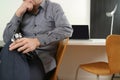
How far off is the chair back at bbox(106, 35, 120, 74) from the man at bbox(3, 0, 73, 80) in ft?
1.86

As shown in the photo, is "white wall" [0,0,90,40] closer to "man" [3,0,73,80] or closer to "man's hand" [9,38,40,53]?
"man" [3,0,73,80]

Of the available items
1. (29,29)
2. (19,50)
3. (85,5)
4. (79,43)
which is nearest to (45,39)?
(19,50)

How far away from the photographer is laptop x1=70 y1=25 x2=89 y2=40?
2479mm

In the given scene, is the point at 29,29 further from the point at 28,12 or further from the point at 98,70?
the point at 98,70

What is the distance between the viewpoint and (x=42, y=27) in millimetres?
1612

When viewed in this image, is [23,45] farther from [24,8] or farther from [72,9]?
[72,9]

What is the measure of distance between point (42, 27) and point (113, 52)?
78 cm

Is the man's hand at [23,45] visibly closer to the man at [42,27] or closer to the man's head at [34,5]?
the man at [42,27]

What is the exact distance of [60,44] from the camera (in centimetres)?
160

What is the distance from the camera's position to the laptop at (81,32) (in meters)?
2.48

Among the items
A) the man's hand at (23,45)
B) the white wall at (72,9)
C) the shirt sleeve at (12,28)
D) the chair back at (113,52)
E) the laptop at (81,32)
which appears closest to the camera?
the man's hand at (23,45)

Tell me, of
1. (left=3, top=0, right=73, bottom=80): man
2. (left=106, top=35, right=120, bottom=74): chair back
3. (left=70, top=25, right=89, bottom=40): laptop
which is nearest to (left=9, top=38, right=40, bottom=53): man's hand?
(left=3, top=0, right=73, bottom=80): man

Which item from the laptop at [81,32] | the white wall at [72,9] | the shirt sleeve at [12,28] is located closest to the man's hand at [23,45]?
the shirt sleeve at [12,28]

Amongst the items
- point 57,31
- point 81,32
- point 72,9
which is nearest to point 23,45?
point 57,31
